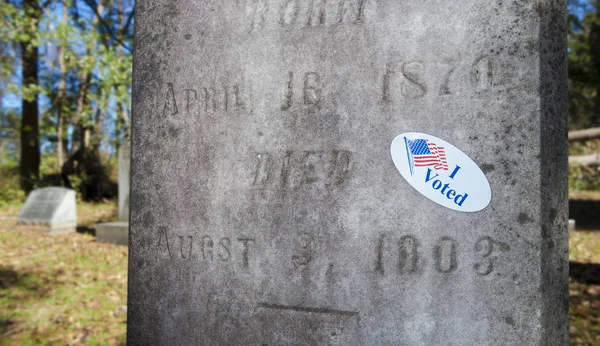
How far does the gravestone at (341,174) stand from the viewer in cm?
137

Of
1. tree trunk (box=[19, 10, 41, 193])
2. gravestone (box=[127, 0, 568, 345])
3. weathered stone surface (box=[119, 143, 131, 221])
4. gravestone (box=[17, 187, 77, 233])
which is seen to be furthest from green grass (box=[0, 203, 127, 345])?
tree trunk (box=[19, 10, 41, 193])

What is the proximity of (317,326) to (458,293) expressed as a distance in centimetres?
47

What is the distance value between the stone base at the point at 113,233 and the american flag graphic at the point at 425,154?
21.5 ft


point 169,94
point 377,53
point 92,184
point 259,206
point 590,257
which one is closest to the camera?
point 377,53

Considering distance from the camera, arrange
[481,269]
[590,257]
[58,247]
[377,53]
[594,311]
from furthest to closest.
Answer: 1. [58,247]
2. [590,257]
3. [594,311]
4. [377,53]
5. [481,269]

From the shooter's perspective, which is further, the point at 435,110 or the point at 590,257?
the point at 590,257

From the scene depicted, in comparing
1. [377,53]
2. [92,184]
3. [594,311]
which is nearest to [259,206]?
[377,53]

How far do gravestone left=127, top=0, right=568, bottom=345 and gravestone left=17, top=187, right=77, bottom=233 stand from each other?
24.9 ft

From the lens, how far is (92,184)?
46.1 ft

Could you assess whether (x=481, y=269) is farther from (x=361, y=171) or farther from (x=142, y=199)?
(x=142, y=199)

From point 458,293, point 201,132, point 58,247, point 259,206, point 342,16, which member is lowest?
point 58,247

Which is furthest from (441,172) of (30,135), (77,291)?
(30,135)

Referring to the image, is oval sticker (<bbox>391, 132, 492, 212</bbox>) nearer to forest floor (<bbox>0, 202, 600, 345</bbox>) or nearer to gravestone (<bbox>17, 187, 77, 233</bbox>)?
forest floor (<bbox>0, 202, 600, 345</bbox>)

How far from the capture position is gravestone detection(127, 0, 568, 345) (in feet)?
4.48
